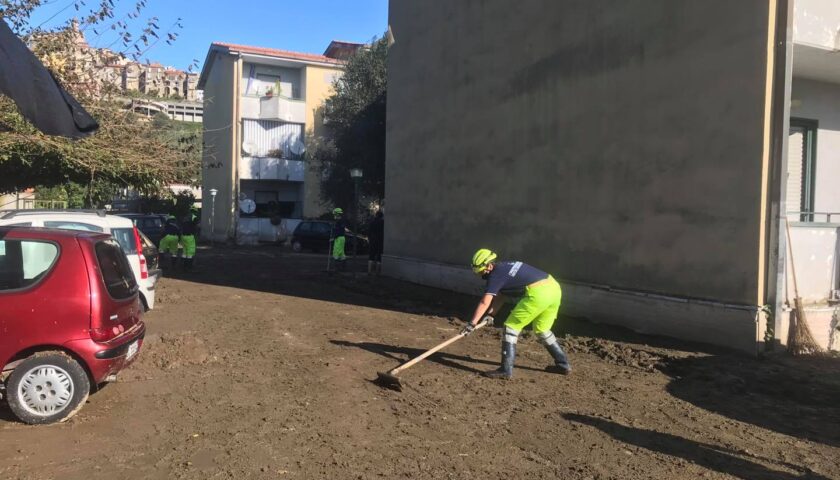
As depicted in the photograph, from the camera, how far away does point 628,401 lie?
19.4ft

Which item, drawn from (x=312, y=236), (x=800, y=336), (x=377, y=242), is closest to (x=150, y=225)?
(x=312, y=236)

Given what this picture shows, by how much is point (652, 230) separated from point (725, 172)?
1.34 metres

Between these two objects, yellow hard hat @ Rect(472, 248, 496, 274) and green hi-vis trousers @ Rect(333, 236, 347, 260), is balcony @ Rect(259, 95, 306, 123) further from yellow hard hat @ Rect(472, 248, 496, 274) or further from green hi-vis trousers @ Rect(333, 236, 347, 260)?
yellow hard hat @ Rect(472, 248, 496, 274)

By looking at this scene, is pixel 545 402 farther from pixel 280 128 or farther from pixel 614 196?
pixel 280 128

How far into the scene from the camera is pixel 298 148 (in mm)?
33531

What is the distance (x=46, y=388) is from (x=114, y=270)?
107cm

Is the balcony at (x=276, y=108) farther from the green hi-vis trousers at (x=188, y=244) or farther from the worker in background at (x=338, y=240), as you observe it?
the worker in background at (x=338, y=240)

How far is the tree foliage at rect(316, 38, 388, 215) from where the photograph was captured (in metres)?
25.0

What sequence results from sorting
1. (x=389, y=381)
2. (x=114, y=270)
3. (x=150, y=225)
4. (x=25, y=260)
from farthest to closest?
(x=150, y=225), (x=389, y=381), (x=114, y=270), (x=25, y=260)

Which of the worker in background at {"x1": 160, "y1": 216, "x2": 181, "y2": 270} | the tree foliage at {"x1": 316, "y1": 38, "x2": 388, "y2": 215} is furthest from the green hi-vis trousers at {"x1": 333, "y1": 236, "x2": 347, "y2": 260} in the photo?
the tree foliage at {"x1": 316, "y1": 38, "x2": 388, "y2": 215}

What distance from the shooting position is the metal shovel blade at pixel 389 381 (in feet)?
20.2

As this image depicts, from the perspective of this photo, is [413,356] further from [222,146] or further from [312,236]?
[222,146]

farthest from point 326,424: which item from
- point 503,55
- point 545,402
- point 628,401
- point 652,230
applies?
point 503,55

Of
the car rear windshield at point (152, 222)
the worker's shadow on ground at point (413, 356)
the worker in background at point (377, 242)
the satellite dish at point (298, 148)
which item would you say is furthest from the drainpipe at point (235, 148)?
the worker's shadow on ground at point (413, 356)
